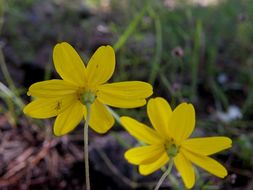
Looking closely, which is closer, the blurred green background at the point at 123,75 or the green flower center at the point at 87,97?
the green flower center at the point at 87,97

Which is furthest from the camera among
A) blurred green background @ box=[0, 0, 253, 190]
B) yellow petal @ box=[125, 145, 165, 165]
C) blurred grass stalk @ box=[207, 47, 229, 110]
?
blurred grass stalk @ box=[207, 47, 229, 110]

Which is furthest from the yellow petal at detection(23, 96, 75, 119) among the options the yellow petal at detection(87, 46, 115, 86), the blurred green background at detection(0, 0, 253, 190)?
the blurred green background at detection(0, 0, 253, 190)

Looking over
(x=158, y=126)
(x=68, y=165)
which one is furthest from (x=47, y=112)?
(x=68, y=165)

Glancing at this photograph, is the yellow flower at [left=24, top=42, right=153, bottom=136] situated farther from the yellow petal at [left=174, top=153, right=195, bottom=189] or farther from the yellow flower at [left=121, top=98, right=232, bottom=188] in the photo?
the yellow petal at [left=174, top=153, right=195, bottom=189]

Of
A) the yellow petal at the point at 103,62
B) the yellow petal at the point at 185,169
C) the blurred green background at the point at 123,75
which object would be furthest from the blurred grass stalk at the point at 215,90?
the yellow petal at the point at 103,62

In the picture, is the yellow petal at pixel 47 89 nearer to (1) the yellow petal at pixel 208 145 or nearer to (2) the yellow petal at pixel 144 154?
(2) the yellow petal at pixel 144 154

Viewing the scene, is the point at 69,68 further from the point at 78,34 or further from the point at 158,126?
the point at 78,34

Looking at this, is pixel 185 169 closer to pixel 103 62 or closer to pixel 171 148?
Result: pixel 171 148
